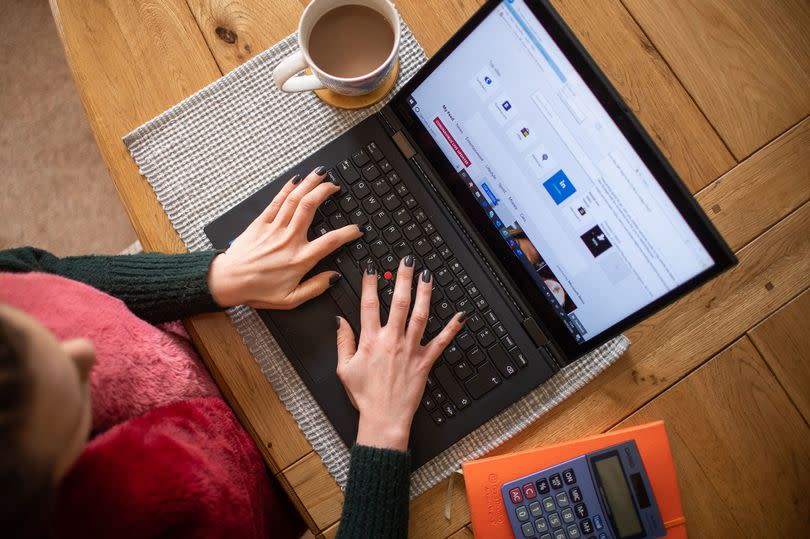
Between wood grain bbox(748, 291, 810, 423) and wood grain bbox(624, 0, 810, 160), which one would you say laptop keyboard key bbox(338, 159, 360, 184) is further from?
wood grain bbox(748, 291, 810, 423)

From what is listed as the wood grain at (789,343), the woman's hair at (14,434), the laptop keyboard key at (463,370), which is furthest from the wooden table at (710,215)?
the woman's hair at (14,434)

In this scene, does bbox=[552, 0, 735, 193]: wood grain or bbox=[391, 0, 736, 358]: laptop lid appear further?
bbox=[552, 0, 735, 193]: wood grain

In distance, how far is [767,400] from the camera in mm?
637

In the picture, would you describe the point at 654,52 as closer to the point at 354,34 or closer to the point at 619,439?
the point at 354,34

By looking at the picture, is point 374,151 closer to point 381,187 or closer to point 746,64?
point 381,187

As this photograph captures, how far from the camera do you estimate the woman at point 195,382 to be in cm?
49

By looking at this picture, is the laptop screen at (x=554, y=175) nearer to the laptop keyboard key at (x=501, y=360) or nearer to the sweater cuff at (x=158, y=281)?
the laptop keyboard key at (x=501, y=360)

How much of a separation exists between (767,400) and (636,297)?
27 centimetres

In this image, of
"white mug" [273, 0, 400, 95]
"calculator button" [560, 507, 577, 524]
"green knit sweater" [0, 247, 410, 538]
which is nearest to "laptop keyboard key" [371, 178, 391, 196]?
"white mug" [273, 0, 400, 95]

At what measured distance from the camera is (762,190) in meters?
0.65

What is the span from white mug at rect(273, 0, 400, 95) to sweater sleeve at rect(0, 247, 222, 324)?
0.77ft

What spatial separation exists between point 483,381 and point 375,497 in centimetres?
18

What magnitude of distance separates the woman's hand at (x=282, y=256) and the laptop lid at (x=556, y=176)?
149mm

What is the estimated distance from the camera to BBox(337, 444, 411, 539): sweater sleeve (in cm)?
59
